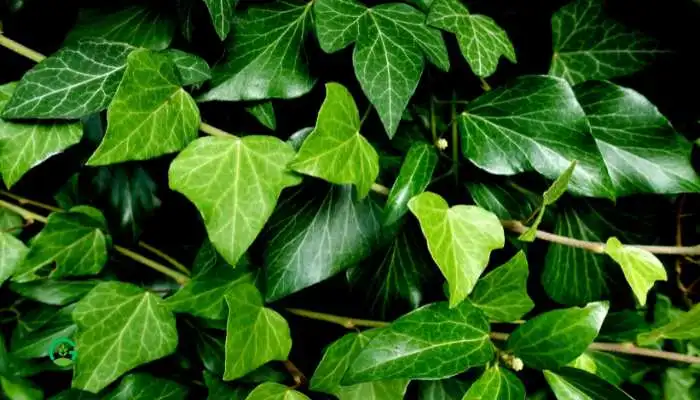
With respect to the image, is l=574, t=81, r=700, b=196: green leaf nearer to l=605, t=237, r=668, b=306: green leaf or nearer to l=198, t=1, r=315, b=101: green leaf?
l=605, t=237, r=668, b=306: green leaf

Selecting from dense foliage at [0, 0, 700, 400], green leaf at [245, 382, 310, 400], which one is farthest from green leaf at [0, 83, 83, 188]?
green leaf at [245, 382, 310, 400]

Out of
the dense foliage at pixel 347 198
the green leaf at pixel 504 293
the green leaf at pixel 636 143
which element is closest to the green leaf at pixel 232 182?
the dense foliage at pixel 347 198

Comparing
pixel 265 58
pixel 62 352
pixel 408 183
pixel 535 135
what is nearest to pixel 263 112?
pixel 265 58

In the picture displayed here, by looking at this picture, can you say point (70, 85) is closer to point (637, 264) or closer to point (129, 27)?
point (129, 27)

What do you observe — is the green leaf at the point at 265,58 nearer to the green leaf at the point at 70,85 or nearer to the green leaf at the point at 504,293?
the green leaf at the point at 70,85

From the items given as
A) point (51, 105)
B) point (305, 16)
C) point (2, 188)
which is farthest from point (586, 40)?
point (2, 188)

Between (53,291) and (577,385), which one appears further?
(53,291)
